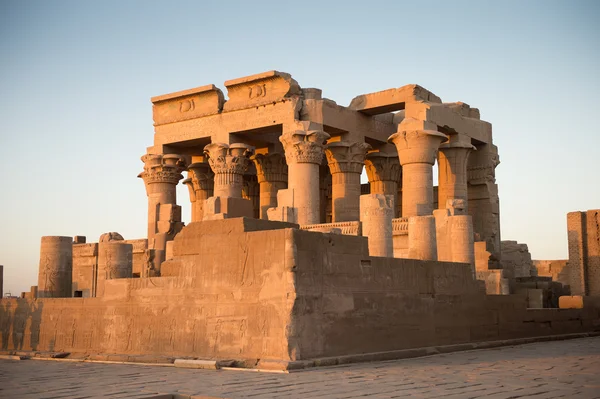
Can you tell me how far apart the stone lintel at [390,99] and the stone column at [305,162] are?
2.34 metres

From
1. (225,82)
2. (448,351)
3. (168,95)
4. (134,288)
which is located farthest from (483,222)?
(134,288)

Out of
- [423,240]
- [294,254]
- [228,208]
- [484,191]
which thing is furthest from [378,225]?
[484,191]

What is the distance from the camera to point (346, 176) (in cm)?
2653

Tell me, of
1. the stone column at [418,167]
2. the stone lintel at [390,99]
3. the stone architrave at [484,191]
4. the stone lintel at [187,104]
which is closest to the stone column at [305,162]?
the stone lintel at [390,99]

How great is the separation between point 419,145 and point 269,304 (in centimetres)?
1316

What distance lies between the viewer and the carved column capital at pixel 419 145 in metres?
23.6

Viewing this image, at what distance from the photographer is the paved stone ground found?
8.43 m

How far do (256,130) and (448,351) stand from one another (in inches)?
544

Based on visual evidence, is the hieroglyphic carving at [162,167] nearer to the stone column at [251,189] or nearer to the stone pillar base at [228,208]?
the stone column at [251,189]

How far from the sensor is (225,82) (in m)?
26.3

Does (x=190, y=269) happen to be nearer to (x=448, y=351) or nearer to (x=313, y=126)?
(x=448, y=351)

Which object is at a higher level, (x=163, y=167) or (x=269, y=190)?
(x=163, y=167)

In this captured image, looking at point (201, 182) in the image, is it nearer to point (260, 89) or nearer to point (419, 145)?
point (260, 89)

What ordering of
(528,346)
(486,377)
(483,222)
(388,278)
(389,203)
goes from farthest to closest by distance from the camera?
(483,222) → (389,203) → (528,346) → (388,278) → (486,377)
